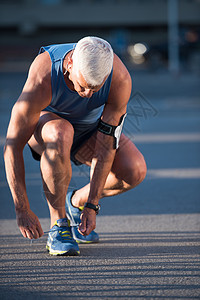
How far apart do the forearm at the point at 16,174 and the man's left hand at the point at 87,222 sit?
1.27ft

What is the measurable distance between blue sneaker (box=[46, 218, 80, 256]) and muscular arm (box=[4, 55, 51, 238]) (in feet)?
0.99

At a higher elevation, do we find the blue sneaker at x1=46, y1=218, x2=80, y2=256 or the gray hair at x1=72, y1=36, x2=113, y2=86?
the gray hair at x1=72, y1=36, x2=113, y2=86

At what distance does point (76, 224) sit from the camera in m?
3.91

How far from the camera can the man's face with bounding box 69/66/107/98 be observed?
117 inches

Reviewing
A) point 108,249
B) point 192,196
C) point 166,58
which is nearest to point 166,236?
point 108,249

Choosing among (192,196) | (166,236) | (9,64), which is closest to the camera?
(166,236)

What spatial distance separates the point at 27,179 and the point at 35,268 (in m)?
2.96

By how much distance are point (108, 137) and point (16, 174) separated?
0.70m

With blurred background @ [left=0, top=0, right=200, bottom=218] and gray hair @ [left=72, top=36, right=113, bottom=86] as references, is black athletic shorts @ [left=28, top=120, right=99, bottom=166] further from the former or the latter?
blurred background @ [left=0, top=0, right=200, bottom=218]

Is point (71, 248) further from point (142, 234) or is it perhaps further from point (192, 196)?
point (192, 196)

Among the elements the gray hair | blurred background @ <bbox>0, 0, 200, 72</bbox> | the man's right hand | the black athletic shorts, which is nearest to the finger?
the man's right hand

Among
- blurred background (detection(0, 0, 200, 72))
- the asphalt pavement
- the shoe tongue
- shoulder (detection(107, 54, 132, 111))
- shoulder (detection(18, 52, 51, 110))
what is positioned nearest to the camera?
the asphalt pavement

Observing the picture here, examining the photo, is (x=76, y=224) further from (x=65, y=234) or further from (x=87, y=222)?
(x=87, y=222)

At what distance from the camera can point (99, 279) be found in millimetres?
2988
